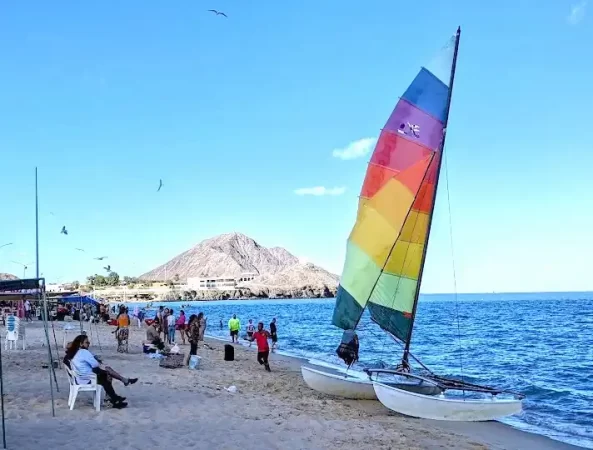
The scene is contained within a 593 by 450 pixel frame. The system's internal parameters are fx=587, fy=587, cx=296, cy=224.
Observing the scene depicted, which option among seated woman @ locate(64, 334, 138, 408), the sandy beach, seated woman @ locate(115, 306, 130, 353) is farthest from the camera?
seated woman @ locate(115, 306, 130, 353)

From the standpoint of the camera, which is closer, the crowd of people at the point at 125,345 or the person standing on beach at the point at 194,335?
the crowd of people at the point at 125,345

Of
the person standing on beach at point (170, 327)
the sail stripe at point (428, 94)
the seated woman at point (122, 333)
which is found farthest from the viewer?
the person standing on beach at point (170, 327)

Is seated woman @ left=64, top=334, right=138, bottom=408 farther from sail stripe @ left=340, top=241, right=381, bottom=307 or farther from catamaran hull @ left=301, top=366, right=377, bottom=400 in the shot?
sail stripe @ left=340, top=241, right=381, bottom=307

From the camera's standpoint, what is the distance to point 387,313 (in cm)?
1588

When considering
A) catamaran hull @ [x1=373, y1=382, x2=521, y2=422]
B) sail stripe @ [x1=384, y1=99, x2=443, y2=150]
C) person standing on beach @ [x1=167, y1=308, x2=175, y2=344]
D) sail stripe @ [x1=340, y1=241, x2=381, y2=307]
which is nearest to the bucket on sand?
sail stripe @ [x1=340, y1=241, x2=381, y2=307]

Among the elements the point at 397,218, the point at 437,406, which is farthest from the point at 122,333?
the point at 437,406

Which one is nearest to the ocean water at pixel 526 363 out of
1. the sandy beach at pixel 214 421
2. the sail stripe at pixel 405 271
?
the sail stripe at pixel 405 271

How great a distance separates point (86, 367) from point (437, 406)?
7.43m

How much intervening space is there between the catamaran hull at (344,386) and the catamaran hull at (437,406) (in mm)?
1638

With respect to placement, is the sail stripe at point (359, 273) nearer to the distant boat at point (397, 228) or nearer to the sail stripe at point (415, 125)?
the distant boat at point (397, 228)

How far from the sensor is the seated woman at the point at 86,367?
10.6m

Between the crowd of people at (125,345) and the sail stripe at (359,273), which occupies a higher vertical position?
the sail stripe at (359,273)

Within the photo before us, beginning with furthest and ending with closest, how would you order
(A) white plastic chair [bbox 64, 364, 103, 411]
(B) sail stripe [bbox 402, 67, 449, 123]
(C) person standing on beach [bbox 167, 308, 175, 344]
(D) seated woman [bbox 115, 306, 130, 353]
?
(C) person standing on beach [bbox 167, 308, 175, 344]
(D) seated woman [bbox 115, 306, 130, 353]
(B) sail stripe [bbox 402, 67, 449, 123]
(A) white plastic chair [bbox 64, 364, 103, 411]

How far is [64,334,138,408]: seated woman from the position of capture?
10.6 m
